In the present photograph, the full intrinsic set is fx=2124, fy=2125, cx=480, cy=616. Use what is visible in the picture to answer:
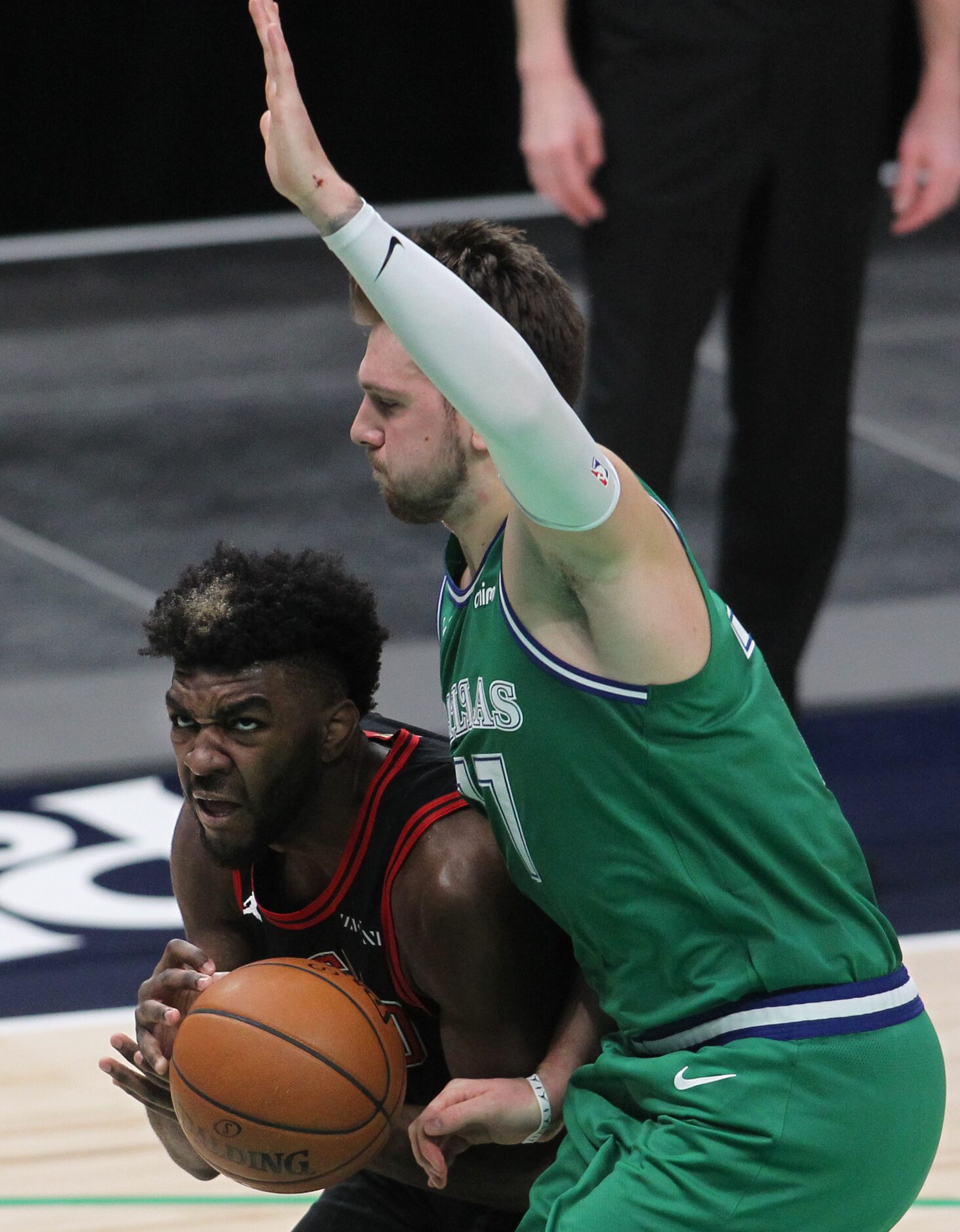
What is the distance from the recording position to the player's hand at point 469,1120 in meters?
2.74

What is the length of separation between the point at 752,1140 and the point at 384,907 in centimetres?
64

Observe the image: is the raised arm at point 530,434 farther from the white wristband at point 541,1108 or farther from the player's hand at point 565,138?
the player's hand at point 565,138

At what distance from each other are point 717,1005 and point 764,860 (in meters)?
0.21

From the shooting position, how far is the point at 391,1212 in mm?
3293

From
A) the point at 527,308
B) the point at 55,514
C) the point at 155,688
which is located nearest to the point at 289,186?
the point at 527,308

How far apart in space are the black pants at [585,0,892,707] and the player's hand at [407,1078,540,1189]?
8.67 feet

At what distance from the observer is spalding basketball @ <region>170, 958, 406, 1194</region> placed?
2.83 metres

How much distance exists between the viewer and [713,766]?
2611 mm

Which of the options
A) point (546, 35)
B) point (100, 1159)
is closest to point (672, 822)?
point (100, 1159)

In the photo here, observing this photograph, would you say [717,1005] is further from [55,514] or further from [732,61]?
[55,514]

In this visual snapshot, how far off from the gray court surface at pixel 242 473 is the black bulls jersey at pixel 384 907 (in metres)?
3.22

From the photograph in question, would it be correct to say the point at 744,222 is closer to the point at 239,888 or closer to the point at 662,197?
the point at 662,197

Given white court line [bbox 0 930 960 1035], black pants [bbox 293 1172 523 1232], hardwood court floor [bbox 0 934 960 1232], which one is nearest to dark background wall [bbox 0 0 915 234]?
white court line [bbox 0 930 960 1035]

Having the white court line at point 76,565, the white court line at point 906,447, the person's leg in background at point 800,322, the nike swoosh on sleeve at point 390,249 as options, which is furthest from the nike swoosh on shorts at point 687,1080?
the white court line at point 906,447
